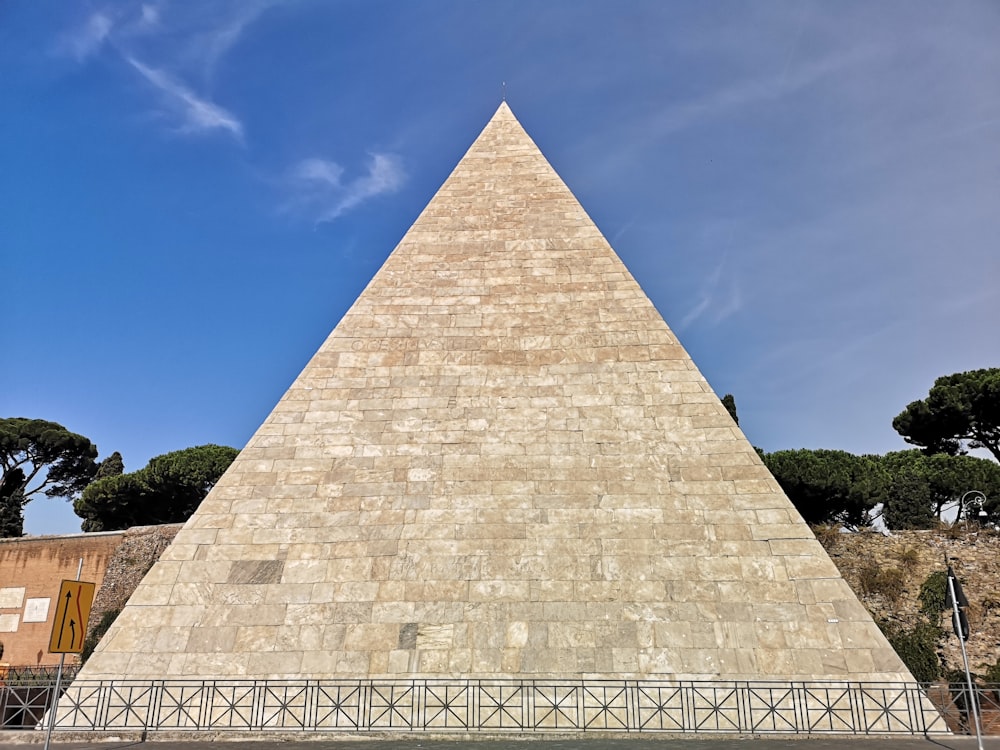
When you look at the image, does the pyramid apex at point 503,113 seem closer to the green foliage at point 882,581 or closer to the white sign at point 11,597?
the green foliage at point 882,581

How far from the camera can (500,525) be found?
392 inches

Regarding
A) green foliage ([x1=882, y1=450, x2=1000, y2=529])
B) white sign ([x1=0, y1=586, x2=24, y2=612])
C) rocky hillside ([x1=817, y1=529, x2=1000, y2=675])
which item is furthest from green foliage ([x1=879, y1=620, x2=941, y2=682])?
white sign ([x1=0, y1=586, x2=24, y2=612])

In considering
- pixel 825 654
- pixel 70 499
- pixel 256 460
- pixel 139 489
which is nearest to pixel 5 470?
pixel 70 499

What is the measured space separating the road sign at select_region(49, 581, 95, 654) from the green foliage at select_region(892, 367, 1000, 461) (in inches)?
1128

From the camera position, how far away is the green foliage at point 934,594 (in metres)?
13.8

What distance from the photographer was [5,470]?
3288cm

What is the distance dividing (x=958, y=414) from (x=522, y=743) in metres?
25.6

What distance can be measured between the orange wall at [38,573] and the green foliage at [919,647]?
22010 millimetres

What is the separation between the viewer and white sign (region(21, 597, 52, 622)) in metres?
21.0

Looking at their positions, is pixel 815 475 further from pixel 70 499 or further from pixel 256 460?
pixel 70 499

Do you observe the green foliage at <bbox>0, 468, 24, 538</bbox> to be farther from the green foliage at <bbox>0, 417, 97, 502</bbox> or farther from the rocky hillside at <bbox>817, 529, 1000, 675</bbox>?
the rocky hillside at <bbox>817, 529, 1000, 675</bbox>

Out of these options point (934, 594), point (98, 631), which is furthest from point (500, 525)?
point (98, 631)

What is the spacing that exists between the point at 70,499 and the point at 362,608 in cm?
3336

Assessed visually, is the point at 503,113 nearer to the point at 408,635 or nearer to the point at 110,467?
the point at 408,635
